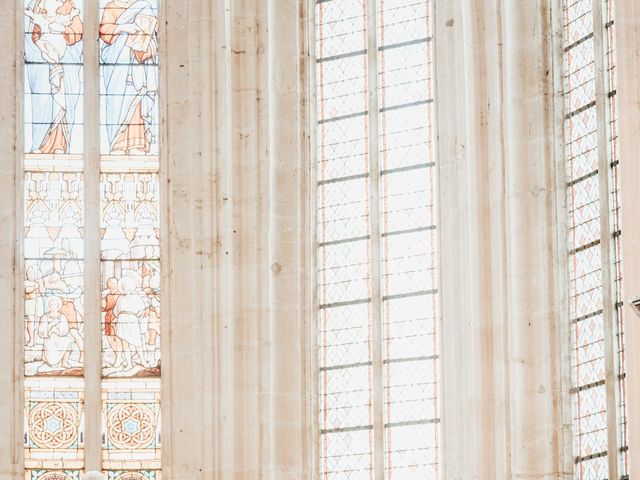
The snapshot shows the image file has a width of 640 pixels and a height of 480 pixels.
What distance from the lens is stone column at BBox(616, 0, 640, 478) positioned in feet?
57.8

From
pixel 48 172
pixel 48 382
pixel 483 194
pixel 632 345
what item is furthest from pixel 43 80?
pixel 632 345

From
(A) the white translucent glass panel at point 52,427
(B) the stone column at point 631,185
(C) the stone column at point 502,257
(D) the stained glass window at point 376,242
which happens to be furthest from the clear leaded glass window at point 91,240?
(B) the stone column at point 631,185

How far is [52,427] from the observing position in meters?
20.8

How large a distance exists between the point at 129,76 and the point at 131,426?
8.00ft

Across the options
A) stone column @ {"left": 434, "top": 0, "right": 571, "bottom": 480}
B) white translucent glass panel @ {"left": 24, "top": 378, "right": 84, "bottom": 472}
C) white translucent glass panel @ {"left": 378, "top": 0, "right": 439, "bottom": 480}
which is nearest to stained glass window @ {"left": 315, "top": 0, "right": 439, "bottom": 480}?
white translucent glass panel @ {"left": 378, "top": 0, "right": 439, "bottom": 480}

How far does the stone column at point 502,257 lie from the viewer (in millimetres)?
19312

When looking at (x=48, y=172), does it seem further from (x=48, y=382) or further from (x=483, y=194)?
(x=483, y=194)

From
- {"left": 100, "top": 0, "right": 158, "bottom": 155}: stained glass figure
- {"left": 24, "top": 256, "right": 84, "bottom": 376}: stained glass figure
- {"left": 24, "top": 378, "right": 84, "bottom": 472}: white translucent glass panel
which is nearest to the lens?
{"left": 24, "top": 378, "right": 84, "bottom": 472}: white translucent glass panel

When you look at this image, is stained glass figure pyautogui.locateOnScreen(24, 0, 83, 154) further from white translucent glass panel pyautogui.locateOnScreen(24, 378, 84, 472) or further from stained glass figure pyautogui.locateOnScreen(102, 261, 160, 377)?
white translucent glass panel pyautogui.locateOnScreen(24, 378, 84, 472)

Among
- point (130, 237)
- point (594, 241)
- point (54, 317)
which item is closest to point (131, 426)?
point (54, 317)

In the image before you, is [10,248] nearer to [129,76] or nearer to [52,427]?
[52,427]

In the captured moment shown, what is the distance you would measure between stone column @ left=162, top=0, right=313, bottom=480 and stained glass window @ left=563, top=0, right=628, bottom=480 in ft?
6.57

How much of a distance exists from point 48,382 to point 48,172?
1453 millimetres

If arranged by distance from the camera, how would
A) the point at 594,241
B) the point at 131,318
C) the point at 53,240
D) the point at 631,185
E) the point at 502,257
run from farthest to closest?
1. the point at 53,240
2. the point at 131,318
3. the point at 502,257
4. the point at 594,241
5. the point at 631,185
